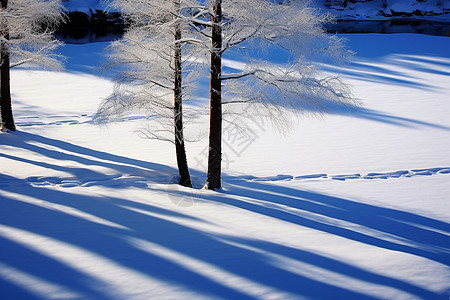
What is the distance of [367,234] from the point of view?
19.3ft

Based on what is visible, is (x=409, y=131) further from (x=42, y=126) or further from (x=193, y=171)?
(x=42, y=126)

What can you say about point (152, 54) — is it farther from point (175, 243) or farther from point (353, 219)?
point (353, 219)

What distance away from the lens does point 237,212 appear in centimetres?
663

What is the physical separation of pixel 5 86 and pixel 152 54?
595 centimetres

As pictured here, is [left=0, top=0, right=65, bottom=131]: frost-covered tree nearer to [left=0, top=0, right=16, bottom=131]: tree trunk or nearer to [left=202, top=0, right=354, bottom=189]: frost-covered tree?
[left=0, top=0, right=16, bottom=131]: tree trunk

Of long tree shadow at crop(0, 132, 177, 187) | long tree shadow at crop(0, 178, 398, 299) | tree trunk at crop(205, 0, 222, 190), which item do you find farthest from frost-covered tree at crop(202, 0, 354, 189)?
long tree shadow at crop(0, 178, 398, 299)

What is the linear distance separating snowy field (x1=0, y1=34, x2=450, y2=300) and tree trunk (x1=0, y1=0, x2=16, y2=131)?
45cm

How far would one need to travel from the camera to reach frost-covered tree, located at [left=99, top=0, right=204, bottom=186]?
6875 mm

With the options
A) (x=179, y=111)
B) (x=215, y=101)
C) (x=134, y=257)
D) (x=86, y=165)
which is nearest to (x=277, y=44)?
(x=215, y=101)

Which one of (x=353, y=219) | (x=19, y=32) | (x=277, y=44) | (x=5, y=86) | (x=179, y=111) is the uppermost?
(x=19, y=32)

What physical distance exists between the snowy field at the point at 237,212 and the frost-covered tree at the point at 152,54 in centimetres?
162

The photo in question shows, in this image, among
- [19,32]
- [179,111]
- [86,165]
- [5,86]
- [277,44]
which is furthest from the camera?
[5,86]

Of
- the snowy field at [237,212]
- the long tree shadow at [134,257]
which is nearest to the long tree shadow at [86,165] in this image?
the snowy field at [237,212]

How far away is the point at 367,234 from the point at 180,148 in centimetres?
384
